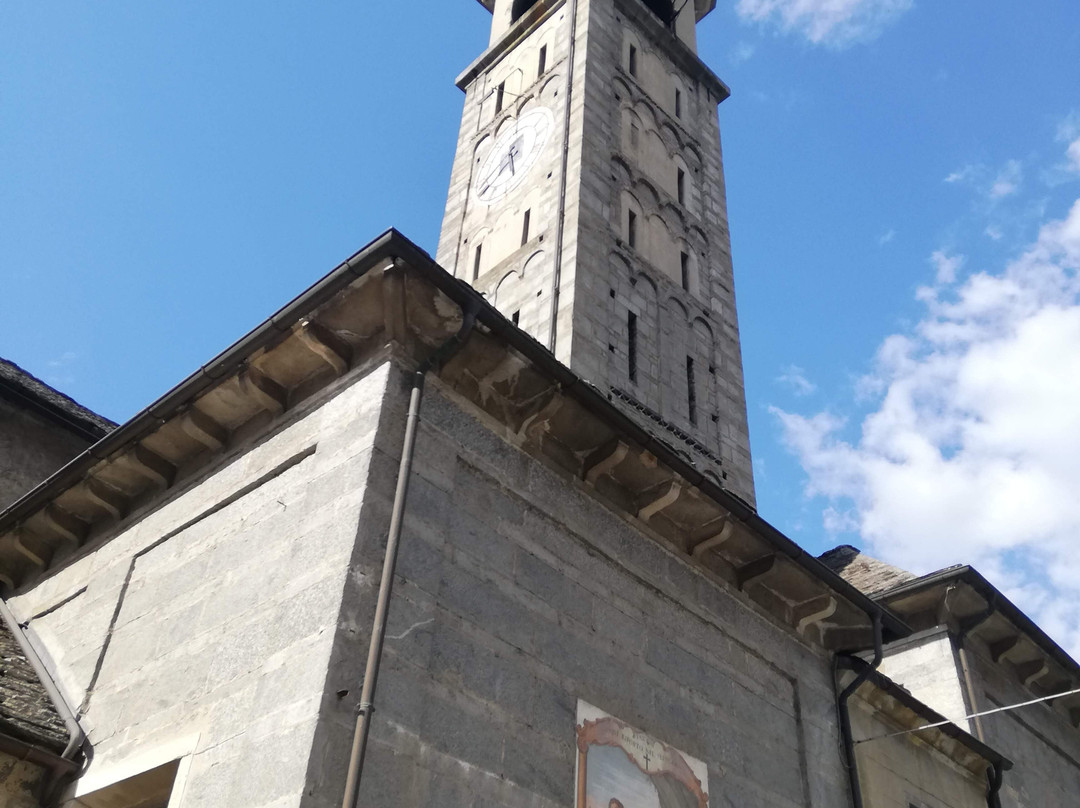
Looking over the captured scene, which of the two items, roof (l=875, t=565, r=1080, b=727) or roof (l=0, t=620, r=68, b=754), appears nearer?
roof (l=0, t=620, r=68, b=754)

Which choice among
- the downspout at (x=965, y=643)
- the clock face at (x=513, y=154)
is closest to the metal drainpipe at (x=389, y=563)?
the downspout at (x=965, y=643)

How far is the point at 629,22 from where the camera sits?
77.6ft

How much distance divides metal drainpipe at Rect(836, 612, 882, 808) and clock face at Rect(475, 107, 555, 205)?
39.5 feet

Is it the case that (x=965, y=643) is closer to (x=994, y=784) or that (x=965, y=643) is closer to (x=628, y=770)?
(x=994, y=784)

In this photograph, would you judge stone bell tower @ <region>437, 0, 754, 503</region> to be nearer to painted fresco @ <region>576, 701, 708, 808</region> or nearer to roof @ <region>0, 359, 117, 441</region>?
roof @ <region>0, 359, 117, 441</region>

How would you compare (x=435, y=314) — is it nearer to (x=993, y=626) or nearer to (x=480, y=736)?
(x=480, y=736)

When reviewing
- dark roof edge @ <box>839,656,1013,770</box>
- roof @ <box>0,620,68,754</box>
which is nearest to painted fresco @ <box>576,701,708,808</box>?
dark roof edge @ <box>839,656,1013,770</box>

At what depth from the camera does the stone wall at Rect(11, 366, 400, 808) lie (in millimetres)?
6309

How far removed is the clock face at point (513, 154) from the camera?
2053cm

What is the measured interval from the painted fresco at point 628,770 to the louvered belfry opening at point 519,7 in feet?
71.2

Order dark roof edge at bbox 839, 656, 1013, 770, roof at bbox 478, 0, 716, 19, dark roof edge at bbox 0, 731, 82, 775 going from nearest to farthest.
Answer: dark roof edge at bbox 0, 731, 82, 775 < dark roof edge at bbox 839, 656, 1013, 770 < roof at bbox 478, 0, 716, 19

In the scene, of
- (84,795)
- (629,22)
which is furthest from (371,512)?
(629,22)

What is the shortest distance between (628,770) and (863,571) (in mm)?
9488

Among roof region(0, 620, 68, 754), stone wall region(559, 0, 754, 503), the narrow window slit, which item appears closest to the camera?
roof region(0, 620, 68, 754)
